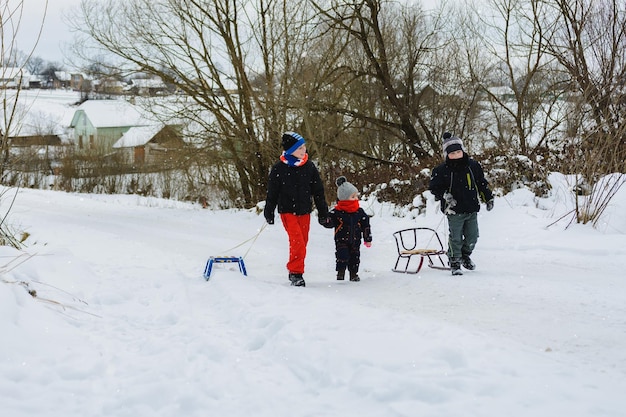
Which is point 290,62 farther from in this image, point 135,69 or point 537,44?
point 537,44

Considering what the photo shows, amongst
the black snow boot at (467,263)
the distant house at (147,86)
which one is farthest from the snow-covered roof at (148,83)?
the black snow boot at (467,263)

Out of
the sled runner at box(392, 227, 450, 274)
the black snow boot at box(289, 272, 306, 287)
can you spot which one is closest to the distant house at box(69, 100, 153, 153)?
the sled runner at box(392, 227, 450, 274)

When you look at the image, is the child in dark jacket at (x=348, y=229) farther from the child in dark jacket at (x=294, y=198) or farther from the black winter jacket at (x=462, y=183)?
the black winter jacket at (x=462, y=183)

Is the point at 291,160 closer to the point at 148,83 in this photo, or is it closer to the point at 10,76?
the point at 10,76

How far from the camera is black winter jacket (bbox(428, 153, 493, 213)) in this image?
6.46 m

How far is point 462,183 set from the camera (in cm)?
647

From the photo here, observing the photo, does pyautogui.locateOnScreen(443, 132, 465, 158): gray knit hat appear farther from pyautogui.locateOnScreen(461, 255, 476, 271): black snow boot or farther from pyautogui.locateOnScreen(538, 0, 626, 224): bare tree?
pyautogui.locateOnScreen(538, 0, 626, 224): bare tree

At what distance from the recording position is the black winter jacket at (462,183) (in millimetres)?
6457

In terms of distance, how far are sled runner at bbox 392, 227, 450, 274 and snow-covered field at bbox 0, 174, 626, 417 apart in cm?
22

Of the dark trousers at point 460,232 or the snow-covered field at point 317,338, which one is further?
the dark trousers at point 460,232

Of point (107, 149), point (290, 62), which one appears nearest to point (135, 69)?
point (290, 62)

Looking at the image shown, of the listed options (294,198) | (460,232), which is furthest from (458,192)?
(294,198)

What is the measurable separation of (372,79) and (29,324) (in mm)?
15956

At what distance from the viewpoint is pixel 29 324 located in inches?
151
